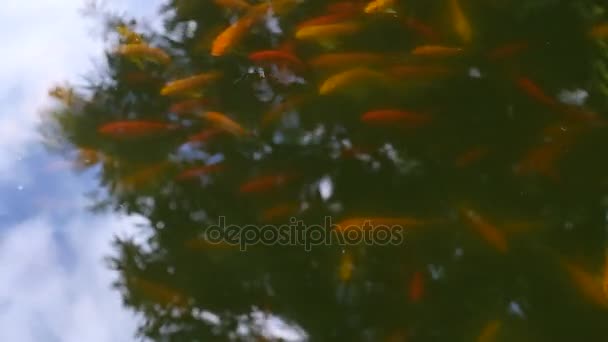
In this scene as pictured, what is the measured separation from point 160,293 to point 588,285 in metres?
0.75

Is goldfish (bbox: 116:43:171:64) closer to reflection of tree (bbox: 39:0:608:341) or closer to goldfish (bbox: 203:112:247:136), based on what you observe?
reflection of tree (bbox: 39:0:608:341)

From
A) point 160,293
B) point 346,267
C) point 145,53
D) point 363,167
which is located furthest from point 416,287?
point 145,53

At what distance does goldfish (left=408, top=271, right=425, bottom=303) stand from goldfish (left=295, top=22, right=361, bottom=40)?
0.57 meters

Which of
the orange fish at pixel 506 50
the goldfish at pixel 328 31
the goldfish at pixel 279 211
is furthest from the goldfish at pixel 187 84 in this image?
the orange fish at pixel 506 50

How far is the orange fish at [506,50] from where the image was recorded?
145cm

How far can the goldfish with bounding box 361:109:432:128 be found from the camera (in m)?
1.36

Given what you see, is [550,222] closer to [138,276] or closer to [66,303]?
[138,276]

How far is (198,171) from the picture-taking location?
53.6 inches

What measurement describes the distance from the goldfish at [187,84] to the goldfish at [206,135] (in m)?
0.12

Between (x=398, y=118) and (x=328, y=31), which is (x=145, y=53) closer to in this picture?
(x=328, y=31)

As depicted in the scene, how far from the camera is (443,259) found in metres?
1.22

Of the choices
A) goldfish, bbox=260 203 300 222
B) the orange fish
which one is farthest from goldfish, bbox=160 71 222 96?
the orange fish

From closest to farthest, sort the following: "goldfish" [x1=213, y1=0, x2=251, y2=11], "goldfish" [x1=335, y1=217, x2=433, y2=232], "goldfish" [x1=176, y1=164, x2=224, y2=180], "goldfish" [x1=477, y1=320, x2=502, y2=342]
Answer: "goldfish" [x1=477, y1=320, x2=502, y2=342] < "goldfish" [x1=335, y1=217, x2=433, y2=232] < "goldfish" [x1=176, y1=164, x2=224, y2=180] < "goldfish" [x1=213, y1=0, x2=251, y2=11]

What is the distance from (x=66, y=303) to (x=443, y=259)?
69 cm
